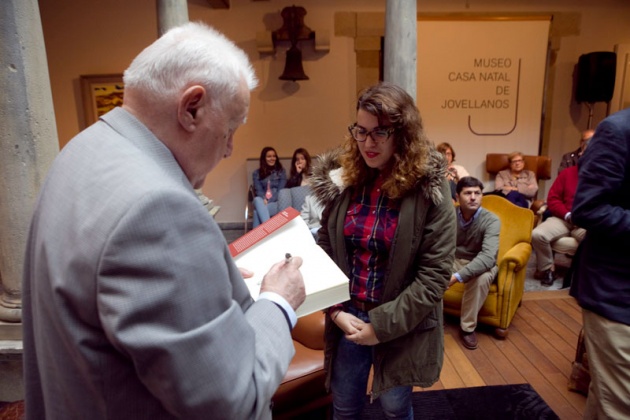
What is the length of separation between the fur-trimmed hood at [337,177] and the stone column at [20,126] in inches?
47.1

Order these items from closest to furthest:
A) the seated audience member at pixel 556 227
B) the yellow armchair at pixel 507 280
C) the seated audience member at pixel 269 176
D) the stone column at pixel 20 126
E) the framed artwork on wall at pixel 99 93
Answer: the stone column at pixel 20 126 → the yellow armchair at pixel 507 280 → the seated audience member at pixel 556 227 → the seated audience member at pixel 269 176 → the framed artwork on wall at pixel 99 93

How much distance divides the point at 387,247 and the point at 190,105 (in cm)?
84

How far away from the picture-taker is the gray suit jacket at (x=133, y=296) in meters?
0.54

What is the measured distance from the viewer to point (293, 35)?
5.56 meters

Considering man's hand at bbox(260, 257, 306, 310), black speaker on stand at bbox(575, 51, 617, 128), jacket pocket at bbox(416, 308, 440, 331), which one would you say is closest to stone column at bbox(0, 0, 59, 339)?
man's hand at bbox(260, 257, 306, 310)

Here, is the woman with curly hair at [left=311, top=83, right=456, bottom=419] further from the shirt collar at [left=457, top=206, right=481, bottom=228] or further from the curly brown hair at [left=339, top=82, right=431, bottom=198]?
the shirt collar at [left=457, top=206, right=481, bottom=228]

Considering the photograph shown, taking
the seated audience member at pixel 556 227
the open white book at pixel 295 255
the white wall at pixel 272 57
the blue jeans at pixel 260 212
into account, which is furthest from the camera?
the white wall at pixel 272 57

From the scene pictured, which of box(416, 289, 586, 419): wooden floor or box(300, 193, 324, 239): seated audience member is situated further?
box(300, 193, 324, 239): seated audience member

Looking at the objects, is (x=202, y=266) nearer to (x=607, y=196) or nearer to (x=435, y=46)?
(x=607, y=196)

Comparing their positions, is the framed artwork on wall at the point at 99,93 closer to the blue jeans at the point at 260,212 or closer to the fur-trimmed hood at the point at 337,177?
the blue jeans at the point at 260,212

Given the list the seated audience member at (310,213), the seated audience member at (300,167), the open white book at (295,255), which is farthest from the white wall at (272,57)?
the open white book at (295,255)

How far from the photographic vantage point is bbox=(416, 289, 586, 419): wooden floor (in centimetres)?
237

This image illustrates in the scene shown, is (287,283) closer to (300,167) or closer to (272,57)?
(300,167)

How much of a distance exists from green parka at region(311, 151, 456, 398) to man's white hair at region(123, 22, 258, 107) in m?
0.77
